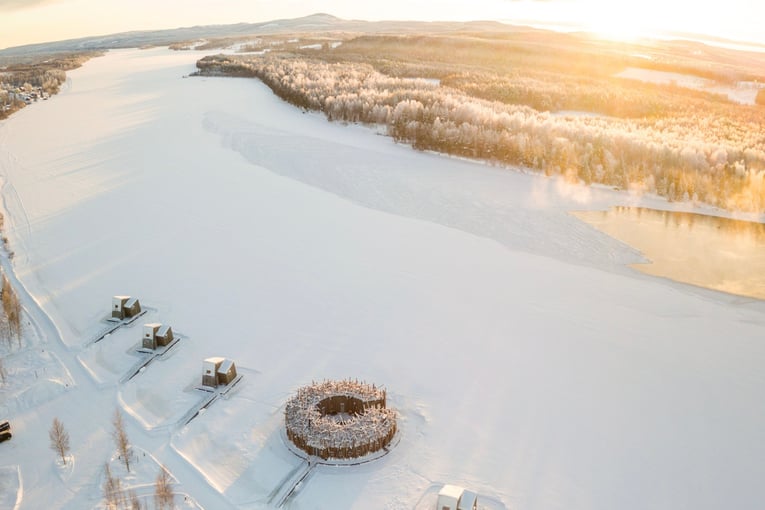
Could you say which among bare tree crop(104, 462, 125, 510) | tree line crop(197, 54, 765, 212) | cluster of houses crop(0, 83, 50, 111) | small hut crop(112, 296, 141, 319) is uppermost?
cluster of houses crop(0, 83, 50, 111)

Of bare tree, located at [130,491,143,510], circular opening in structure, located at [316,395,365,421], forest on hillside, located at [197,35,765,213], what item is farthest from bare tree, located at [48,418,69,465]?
forest on hillside, located at [197,35,765,213]

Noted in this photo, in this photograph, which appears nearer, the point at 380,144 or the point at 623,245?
the point at 623,245

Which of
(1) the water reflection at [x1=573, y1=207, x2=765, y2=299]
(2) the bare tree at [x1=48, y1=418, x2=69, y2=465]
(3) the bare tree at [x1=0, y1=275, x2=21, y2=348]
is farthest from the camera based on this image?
(1) the water reflection at [x1=573, y1=207, x2=765, y2=299]

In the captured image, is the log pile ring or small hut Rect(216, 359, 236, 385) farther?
small hut Rect(216, 359, 236, 385)

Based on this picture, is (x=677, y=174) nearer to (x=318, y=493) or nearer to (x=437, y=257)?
(x=437, y=257)

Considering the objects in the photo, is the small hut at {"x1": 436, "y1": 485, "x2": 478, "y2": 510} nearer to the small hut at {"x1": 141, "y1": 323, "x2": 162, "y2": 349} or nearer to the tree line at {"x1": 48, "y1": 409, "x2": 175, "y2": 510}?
the tree line at {"x1": 48, "y1": 409, "x2": 175, "y2": 510}

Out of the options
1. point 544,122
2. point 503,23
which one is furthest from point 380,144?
point 503,23
